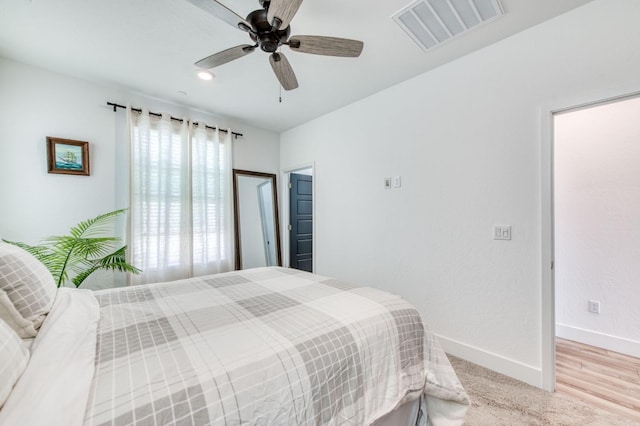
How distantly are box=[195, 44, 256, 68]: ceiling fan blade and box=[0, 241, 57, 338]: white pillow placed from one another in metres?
1.40

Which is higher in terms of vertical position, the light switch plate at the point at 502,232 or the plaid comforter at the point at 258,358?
the light switch plate at the point at 502,232

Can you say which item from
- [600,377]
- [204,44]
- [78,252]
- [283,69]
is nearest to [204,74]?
[204,44]

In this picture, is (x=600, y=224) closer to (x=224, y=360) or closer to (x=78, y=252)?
(x=224, y=360)

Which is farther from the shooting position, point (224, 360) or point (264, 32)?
point (264, 32)

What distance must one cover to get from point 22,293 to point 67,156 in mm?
2121

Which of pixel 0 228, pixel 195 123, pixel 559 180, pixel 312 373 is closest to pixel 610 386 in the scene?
pixel 559 180

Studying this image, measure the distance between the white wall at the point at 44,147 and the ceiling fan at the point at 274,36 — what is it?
1.73 meters

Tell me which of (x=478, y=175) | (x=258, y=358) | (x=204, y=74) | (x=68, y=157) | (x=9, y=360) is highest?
(x=204, y=74)

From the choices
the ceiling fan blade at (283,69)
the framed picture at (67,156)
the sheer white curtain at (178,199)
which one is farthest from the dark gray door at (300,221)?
the framed picture at (67,156)

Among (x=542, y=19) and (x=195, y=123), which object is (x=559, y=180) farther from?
(x=195, y=123)

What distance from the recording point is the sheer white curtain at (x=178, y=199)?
2.78m

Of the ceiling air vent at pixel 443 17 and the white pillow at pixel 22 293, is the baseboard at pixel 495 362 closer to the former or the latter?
the ceiling air vent at pixel 443 17

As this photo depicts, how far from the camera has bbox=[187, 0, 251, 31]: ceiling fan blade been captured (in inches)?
48.0

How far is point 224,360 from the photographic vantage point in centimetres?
83
